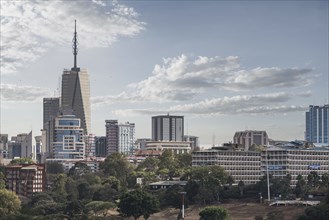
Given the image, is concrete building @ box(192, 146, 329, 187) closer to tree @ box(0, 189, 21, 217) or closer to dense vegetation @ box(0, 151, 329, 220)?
dense vegetation @ box(0, 151, 329, 220)

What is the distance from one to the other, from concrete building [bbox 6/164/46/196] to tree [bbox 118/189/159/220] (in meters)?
43.9

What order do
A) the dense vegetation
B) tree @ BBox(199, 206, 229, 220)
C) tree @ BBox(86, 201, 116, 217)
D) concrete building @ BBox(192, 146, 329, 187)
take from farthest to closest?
concrete building @ BBox(192, 146, 329, 187) < tree @ BBox(86, 201, 116, 217) < the dense vegetation < tree @ BBox(199, 206, 229, 220)

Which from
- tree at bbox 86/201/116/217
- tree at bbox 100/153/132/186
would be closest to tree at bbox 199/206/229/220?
tree at bbox 86/201/116/217

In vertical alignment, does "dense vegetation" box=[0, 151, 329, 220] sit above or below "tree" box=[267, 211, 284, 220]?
above

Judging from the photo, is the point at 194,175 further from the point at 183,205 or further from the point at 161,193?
the point at 183,205

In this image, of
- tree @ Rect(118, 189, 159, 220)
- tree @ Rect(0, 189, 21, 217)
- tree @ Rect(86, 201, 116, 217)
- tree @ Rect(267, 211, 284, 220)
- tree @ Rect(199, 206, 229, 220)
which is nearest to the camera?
tree @ Rect(199, 206, 229, 220)

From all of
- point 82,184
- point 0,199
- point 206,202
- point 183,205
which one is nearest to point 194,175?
point 206,202

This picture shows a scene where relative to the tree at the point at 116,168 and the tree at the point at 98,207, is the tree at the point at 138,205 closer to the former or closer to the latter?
the tree at the point at 98,207

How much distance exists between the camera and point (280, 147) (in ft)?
401

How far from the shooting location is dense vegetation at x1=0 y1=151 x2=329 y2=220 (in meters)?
88.5

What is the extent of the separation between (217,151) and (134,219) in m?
32.8

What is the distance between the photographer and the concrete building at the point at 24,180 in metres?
129

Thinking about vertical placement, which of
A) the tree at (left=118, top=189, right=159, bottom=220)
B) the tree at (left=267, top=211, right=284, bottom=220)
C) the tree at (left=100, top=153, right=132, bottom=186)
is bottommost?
the tree at (left=267, top=211, right=284, bottom=220)

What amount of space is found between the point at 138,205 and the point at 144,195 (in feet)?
5.69
